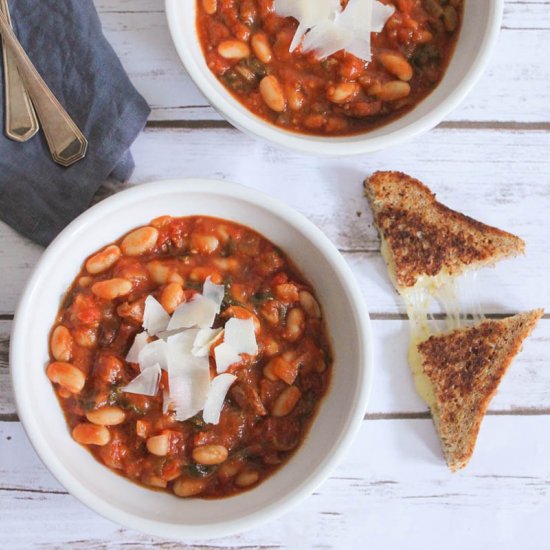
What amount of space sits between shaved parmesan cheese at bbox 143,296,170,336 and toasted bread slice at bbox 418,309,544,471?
102 cm

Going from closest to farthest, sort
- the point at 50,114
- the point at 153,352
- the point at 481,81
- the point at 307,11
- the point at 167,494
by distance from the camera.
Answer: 1. the point at 153,352
2. the point at 167,494
3. the point at 307,11
4. the point at 50,114
5. the point at 481,81

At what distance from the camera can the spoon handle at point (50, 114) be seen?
272cm

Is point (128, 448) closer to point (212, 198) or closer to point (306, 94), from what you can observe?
point (212, 198)

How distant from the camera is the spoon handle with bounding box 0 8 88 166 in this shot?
272 centimetres

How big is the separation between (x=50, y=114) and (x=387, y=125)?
1175mm

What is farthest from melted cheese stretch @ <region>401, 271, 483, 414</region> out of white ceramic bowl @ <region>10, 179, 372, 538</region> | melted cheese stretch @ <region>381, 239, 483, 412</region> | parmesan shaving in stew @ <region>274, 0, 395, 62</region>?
parmesan shaving in stew @ <region>274, 0, 395, 62</region>

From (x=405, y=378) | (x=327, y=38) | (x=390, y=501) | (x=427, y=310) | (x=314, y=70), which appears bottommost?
(x=390, y=501)

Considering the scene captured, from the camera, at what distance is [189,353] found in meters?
2.35

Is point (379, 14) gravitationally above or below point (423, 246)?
above

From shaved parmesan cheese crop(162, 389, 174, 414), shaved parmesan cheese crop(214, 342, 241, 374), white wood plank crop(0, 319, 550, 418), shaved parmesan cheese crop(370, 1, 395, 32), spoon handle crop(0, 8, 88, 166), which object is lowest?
white wood plank crop(0, 319, 550, 418)

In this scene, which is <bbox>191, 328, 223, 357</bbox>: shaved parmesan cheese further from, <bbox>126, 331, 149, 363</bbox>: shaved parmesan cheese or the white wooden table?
the white wooden table

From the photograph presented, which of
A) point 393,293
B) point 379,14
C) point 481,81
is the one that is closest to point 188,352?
point 393,293

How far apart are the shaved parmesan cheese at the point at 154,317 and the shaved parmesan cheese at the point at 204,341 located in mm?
123

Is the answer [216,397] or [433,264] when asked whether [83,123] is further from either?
[433,264]
